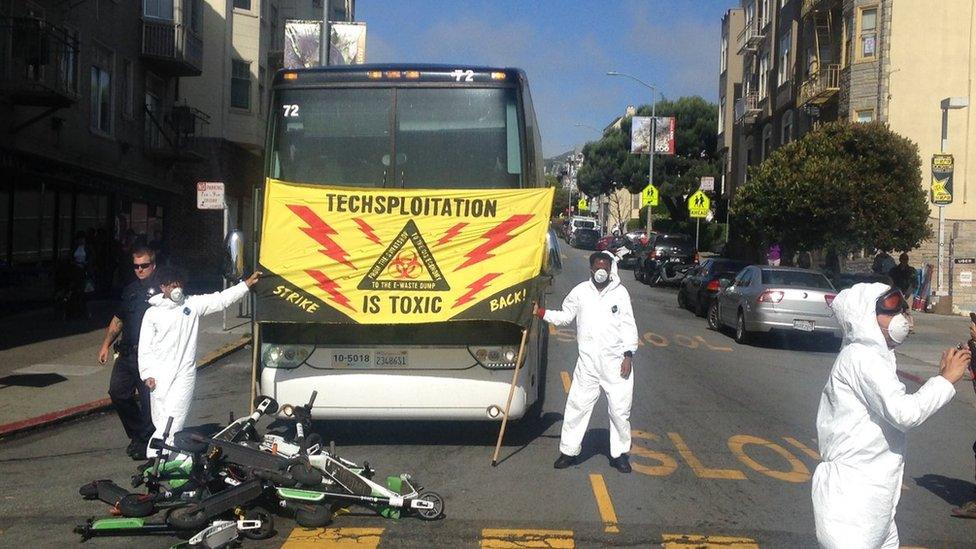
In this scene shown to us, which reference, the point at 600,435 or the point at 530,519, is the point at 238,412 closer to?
the point at 600,435

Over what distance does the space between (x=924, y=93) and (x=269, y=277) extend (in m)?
27.0

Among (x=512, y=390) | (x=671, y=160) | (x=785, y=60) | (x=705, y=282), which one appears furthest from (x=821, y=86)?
(x=671, y=160)

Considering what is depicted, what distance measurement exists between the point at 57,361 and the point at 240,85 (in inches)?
931

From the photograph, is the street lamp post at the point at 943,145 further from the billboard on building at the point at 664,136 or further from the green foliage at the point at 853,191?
the billboard on building at the point at 664,136

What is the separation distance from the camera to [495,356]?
9133 millimetres

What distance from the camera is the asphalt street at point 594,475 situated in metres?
6.89

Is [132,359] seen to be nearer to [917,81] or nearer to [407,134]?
[407,134]

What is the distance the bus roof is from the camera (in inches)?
368

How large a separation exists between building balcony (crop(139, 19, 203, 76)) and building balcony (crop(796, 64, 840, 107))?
65.3 feet

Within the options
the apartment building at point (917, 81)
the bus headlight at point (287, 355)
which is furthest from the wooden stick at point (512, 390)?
the apartment building at point (917, 81)

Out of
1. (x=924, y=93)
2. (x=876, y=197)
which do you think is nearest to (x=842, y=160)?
(x=876, y=197)

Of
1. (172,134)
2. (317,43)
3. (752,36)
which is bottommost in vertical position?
(172,134)

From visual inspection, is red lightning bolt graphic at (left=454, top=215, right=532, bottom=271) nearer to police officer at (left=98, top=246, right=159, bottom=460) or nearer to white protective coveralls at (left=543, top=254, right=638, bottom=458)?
white protective coveralls at (left=543, top=254, right=638, bottom=458)

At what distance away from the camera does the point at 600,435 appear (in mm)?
10266
